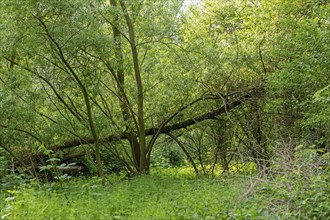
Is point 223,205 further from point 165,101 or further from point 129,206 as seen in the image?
point 165,101

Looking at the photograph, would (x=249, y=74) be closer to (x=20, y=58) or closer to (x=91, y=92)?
(x=91, y=92)

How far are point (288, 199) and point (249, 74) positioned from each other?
5415 millimetres

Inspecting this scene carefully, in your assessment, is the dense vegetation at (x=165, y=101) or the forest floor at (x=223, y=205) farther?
the dense vegetation at (x=165, y=101)

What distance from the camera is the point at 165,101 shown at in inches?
394

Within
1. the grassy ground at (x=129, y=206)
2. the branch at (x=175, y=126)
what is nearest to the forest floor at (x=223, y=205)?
the grassy ground at (x=129, y=206)

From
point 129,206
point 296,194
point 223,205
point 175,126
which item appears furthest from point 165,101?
point 296,194

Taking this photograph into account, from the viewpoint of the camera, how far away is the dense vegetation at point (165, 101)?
18.0ft

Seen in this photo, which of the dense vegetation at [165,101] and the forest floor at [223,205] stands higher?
the dense vegetation at [165,101]

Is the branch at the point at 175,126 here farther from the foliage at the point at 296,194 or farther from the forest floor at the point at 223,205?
the foliage at the point at 296,194

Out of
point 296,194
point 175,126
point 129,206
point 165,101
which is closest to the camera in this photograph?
point 296,194

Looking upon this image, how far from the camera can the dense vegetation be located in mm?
5488

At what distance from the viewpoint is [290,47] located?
8445mm

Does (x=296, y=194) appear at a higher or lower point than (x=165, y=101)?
lower

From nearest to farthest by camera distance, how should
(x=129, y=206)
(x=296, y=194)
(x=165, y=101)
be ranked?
(x=296, y=194) → (x=129, y=206) → (x=165, y=101)
